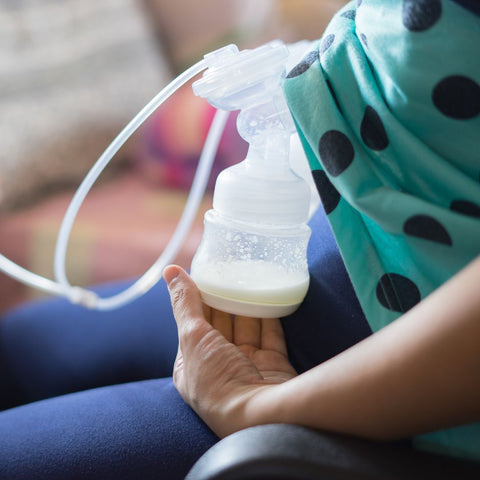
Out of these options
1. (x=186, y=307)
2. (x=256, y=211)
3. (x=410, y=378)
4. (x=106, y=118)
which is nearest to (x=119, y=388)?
(x=186, y=307)

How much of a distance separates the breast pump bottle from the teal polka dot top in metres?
0.06

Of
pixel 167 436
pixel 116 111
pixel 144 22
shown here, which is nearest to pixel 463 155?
pixel 167 436

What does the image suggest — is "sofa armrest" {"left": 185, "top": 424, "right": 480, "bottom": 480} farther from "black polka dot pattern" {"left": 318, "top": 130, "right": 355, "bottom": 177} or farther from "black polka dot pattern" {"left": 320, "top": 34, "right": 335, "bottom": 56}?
"black polka dot pattern" {"left": 320, "top": 34, "right": 335, "bottom": 56}

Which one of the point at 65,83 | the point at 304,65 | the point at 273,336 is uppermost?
the point at 65,83

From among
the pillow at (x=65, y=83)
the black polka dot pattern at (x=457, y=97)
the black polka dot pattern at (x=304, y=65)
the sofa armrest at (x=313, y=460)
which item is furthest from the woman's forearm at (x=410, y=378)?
the pillow at (x=65, y=83)

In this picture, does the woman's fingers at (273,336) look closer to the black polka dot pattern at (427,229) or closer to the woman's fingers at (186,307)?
the woman's fingers at (186,307)

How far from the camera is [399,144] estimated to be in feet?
1.76

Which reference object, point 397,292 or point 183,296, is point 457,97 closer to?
point 397,292

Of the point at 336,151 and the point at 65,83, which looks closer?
the point at 336,151

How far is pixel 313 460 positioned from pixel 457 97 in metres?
0.31

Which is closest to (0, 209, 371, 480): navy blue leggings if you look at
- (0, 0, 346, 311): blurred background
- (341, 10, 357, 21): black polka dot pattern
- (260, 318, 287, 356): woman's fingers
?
(260, 318, 287, 356): woman's fingers

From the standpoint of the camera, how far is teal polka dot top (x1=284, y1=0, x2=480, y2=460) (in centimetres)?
50

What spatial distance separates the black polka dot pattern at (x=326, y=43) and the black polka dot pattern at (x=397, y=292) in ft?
0.73

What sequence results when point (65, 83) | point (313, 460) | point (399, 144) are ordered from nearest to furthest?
point (313, 460) → point (399, 144) → point (65, 83)
